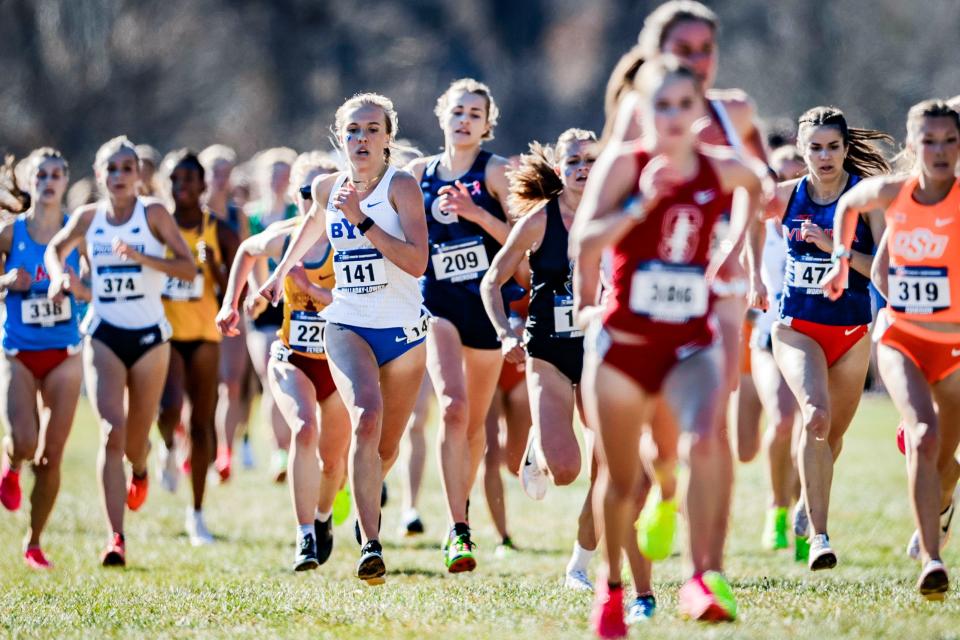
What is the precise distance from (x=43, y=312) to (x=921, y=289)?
5.27 m

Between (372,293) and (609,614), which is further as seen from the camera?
(372,293)

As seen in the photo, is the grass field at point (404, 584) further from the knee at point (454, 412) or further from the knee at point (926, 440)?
the knee at point (454, 412)

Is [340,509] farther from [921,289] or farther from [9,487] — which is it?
[921,289]

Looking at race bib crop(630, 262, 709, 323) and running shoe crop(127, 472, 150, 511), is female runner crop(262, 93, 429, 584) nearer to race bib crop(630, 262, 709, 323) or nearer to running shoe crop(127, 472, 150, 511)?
race bib crop(630, 262, 709, 323)

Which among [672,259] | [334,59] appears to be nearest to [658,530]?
[672,259]

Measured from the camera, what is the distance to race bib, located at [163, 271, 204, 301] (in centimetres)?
1113

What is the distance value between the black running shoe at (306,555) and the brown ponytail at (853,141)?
3415 mm

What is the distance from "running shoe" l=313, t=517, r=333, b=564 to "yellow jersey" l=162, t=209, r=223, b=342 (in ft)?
8.59

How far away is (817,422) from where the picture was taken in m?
7.91

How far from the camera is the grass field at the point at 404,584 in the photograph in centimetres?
653

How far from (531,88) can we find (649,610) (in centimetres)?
3609

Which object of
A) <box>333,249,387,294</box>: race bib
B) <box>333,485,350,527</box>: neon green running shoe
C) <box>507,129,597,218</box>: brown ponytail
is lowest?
<box>333,485,350,527</box>: neon green running shoe

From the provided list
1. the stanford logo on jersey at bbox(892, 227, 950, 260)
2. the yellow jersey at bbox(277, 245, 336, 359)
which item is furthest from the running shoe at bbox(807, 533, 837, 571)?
the yellow jersey at bbox(277, 245, 336, 359)

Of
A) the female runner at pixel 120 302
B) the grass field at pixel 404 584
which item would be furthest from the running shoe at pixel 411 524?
the female runner at pixel 120 302
